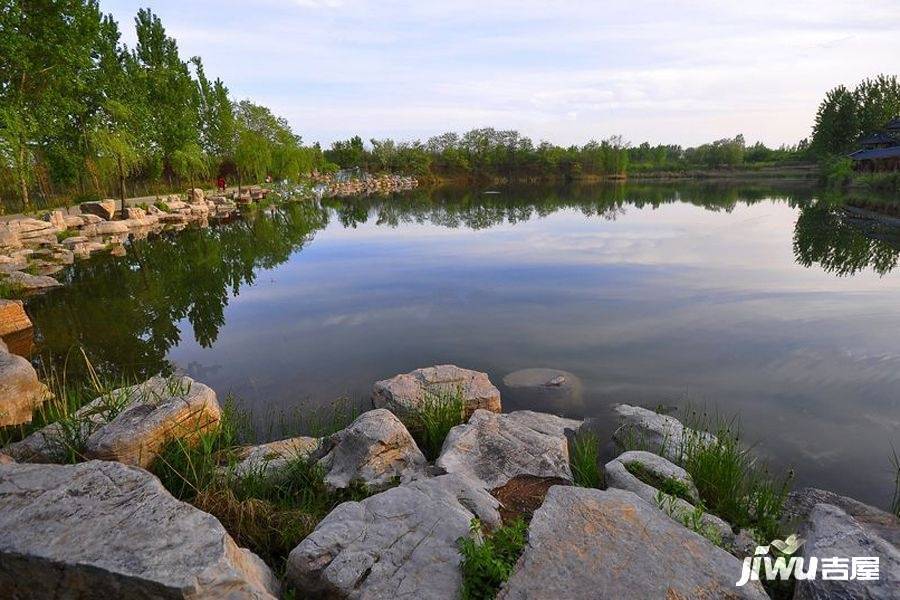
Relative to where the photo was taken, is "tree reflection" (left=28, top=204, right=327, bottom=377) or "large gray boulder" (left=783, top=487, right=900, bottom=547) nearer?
"large gray boulder" (left=783, top=487, right=900, bottom=547)

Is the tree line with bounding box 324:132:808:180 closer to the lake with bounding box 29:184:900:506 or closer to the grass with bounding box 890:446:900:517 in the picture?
the lake with bounding box 29:184:900:506

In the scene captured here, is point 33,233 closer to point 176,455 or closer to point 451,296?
point 451,296

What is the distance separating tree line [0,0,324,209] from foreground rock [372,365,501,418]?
17980mm

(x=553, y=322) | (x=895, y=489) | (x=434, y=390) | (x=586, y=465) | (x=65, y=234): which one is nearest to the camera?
(x=586, y=465)

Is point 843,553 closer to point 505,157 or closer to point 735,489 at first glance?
point 735,489

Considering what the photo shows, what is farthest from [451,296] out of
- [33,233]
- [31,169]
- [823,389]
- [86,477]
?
[31,169]

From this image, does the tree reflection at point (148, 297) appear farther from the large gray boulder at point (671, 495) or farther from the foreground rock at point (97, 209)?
the large gray boulder at point (671, 495)

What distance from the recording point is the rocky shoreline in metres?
2.32

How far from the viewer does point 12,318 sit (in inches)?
345

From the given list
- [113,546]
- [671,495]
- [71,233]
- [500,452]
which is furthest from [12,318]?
[71,233]

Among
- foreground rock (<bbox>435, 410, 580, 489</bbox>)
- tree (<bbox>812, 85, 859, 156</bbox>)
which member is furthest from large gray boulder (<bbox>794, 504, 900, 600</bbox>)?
tree (<bbox>812, 85, 859, 156</bbox>)

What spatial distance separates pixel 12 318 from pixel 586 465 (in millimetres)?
10218

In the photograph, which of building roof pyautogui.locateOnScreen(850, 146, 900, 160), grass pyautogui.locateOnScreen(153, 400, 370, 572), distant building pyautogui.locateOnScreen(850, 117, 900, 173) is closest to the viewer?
grass pyautogui.locateOnScreen(153, 400, 370, 572)

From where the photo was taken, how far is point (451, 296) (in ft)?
38.1
